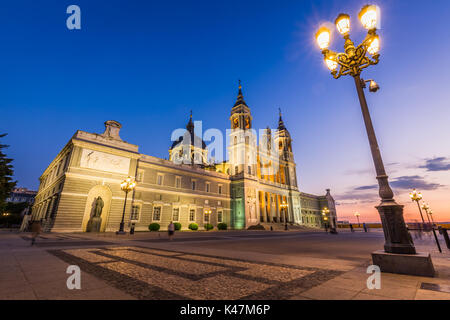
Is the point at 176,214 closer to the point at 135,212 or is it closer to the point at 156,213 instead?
the point at 156,213

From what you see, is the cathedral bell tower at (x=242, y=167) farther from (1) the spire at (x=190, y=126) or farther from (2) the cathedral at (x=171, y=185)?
(1) the spire at (x=190, y=126)

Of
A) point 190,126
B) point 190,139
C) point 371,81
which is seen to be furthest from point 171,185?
point 190,126

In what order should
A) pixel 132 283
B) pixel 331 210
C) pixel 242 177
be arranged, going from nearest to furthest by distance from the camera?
pixel 132 283 → pixel 242 177 → pixel 331 210

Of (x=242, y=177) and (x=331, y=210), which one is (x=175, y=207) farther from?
(x=331, y=210)

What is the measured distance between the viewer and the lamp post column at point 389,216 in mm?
4434

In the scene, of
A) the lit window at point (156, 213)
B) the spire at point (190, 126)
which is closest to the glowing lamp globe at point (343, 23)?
the lit window at point (156, 213)

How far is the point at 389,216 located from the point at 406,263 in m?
1.02

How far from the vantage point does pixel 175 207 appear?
3056cm

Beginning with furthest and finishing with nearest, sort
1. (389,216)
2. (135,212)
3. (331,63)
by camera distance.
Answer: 1. (135,212)
2. (331,63)
3. (389,216)

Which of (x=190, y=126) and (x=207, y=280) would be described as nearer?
(x=207, y=280)

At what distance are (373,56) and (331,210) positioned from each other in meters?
72.6

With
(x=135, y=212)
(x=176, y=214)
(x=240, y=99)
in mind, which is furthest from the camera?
(x=240, y=99)

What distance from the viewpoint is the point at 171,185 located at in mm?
31141
